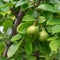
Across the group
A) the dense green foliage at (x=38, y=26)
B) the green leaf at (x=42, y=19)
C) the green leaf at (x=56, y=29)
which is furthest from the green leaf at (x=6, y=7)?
the green leaf at (x=56, y=29)

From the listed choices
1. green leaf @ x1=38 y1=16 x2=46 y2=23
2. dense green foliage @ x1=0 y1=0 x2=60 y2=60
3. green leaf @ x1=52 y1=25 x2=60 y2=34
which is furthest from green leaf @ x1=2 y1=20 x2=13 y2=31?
green leaf @ x1=52 y1=25 x2=60 y2=34

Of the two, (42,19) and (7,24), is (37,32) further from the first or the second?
(7,24)

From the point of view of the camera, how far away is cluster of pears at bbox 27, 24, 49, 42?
2.96 ft

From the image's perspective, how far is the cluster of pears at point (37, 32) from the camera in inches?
35.6

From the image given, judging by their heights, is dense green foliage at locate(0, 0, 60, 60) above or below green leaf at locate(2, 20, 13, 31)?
above

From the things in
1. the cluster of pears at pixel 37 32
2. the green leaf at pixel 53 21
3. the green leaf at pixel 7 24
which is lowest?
the green leaf at pixel 7 24

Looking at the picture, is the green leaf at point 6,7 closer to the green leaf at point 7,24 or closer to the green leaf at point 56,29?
the green leaf at point 7,24

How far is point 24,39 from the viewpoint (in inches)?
39.2

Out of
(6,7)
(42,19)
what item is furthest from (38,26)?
(6,7)

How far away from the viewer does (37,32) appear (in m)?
0.92

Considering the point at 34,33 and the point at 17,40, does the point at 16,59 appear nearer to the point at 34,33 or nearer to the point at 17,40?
the point at 17,40

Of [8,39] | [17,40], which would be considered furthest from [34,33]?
[8,39]

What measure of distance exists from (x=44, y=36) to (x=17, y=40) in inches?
7.1

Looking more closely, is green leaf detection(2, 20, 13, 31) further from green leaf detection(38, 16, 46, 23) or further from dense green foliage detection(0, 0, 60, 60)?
green leaf detection(38, 16, 46, 23)
